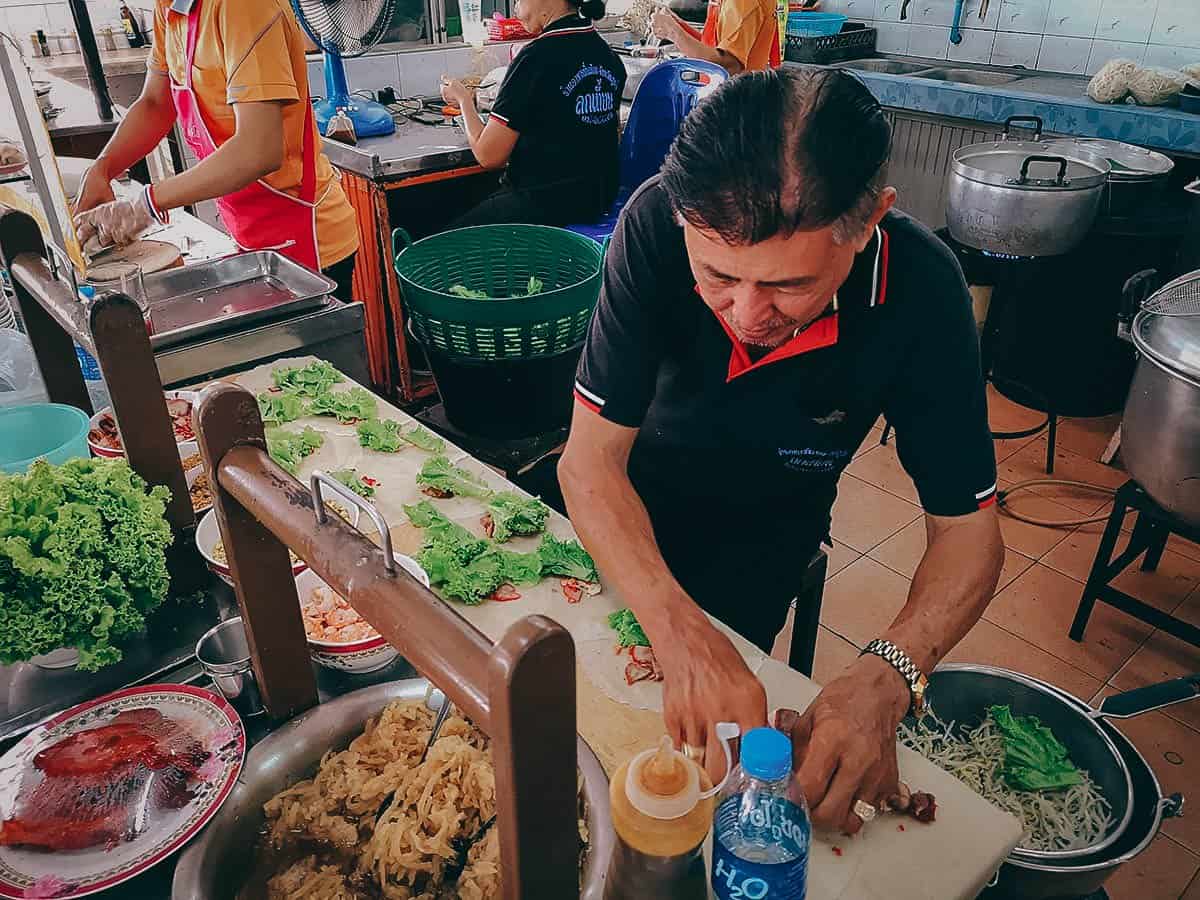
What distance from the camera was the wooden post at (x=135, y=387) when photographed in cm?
123

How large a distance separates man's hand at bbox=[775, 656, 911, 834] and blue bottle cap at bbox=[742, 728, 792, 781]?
0.85 ft

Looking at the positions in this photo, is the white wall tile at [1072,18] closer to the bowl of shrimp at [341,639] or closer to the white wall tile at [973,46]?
the white wall tile at [973,46]

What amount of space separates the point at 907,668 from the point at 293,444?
1.39 metres

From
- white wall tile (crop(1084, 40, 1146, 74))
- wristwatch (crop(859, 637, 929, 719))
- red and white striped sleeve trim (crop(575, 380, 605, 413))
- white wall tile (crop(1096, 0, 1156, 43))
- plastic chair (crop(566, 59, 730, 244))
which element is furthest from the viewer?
white wall tile (crop(1084, 40, 1146, 74))

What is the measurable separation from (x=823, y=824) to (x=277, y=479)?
829 mm

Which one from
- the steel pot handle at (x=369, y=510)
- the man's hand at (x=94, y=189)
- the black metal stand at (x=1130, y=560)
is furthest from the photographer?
the man's hand at (x=94, y=189)

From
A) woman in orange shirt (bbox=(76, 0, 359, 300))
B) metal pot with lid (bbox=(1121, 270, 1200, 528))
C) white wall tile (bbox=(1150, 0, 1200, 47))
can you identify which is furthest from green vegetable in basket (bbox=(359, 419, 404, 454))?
white wall tile (bbox=(1150, 0, 1200, 47))

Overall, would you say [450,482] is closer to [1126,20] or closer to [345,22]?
[345,22]

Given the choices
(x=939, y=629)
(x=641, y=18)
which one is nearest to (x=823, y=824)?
(x=939, y=629)

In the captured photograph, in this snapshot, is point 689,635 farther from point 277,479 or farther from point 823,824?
point 277,479

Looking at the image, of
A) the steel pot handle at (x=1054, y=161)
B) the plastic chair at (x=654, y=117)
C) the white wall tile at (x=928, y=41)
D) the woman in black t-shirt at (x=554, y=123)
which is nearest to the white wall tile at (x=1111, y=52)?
the white wall tile at (x=928, y=41)

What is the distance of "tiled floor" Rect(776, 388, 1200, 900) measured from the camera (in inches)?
98.8

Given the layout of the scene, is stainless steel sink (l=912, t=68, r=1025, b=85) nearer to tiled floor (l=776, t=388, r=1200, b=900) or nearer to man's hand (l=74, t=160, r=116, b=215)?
tiled floor (l=776, t=388, r=1200, b=900)

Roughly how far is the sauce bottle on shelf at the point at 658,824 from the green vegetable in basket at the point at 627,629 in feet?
1.70
